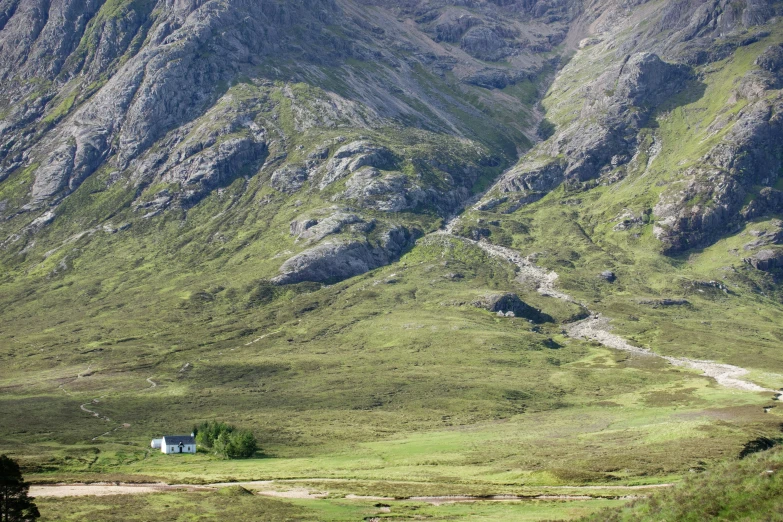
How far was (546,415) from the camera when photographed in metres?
164

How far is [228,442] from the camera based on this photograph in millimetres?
128375

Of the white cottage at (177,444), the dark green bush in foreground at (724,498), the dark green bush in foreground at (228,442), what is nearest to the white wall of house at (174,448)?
the white cottage at (177,444)

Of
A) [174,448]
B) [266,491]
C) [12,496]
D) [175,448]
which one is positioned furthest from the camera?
[175,448]

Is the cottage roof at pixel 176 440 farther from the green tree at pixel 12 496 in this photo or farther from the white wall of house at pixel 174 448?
the green tree at pixel 12 496

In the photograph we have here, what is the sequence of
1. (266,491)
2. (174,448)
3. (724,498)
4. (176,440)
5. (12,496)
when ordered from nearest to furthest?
(724,498)
(12,496)
(266,491)
(174,448)
(176,440)

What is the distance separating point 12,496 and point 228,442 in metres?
69.0

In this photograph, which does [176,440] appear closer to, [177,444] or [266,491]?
[177,444]

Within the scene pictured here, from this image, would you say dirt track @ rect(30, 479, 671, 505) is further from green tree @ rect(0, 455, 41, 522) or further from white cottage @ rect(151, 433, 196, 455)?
white cottage @ rect(151, 433, 196, 455)

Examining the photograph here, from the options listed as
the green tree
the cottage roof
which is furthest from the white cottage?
the green tree

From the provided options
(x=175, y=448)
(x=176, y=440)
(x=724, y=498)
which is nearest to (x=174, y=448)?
(x=175, y=448)

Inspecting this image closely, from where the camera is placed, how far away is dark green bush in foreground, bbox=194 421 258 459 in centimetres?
12538

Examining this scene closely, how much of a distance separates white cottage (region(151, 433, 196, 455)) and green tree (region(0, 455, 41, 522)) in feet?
225

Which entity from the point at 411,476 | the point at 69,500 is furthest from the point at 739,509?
the point at 69,500

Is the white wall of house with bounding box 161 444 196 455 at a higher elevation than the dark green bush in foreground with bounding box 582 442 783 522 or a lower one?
lower
